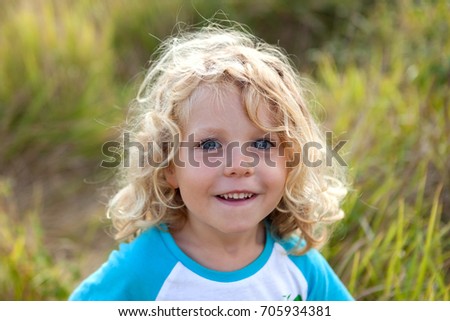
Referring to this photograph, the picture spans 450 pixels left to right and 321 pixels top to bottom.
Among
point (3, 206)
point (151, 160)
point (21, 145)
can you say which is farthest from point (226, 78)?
point (21, 145)

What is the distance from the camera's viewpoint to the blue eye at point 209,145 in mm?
2084

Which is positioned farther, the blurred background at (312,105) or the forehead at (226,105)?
the blurred background at (312,105)

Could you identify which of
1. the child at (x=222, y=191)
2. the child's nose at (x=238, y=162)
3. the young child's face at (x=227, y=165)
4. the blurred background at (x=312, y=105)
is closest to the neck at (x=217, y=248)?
the child at (x=222, y=191)

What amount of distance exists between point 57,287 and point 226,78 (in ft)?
4.50

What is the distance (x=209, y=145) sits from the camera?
210 centimetres

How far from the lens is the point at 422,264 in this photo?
263cm

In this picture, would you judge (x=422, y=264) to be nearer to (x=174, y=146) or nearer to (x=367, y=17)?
(x=174, y=146)

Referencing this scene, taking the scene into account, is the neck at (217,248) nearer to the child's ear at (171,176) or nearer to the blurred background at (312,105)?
the child's ear at (171,176)

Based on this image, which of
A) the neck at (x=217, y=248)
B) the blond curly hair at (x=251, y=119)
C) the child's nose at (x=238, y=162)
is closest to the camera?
the child's nose at (x=238, y=162)

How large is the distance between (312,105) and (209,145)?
169cm

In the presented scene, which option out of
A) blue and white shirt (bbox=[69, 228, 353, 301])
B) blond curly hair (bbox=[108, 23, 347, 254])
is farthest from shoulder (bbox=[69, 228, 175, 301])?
blond curly hair (bbox=[108, 23, 347, 254])

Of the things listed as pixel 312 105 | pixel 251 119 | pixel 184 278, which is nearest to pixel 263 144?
pixel 251 119

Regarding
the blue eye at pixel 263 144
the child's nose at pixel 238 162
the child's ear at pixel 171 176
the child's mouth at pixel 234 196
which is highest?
the blue eye at pixel 263 144

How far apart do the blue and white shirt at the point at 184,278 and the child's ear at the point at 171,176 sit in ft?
0.53
